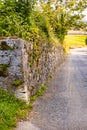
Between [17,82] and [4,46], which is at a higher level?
[4,46]

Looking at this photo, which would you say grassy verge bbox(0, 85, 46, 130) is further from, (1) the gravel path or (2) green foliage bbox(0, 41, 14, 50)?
(2) green foliage bbox(0, 41, 14, 50)

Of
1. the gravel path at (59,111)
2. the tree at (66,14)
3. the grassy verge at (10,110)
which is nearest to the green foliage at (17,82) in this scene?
the grassy verge at (10,110)

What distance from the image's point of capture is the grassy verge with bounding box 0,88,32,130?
739cm

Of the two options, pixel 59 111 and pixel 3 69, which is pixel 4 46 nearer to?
pixel 3 69

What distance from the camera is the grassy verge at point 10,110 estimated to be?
7.39m

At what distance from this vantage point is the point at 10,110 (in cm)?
811

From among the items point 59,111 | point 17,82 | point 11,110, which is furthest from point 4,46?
point 59,111

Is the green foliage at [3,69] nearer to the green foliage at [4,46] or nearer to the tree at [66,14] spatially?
the green foliage at [4,46]

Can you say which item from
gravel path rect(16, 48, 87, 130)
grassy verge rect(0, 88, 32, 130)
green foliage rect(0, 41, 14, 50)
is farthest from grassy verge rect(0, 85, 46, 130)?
green foliage rect(0, 41, 14, 50)

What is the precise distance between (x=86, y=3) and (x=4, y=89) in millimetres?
28041

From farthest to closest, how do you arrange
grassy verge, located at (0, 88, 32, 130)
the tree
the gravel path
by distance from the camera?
the tree → the gravel path → grassy verge, located at (0, 88, 32, 130)

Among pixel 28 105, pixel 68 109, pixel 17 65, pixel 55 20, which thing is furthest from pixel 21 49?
pixel 55 20

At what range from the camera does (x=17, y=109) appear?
27.9 feet

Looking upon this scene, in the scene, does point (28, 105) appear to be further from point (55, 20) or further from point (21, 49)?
point (55, 20)
